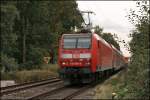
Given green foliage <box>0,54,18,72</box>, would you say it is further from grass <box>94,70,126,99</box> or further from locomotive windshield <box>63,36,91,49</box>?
grass <box>94,70,126,99</box>

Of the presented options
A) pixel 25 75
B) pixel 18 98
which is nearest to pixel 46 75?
pixel 25 75

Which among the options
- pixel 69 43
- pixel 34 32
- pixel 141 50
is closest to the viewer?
pixel 141 50

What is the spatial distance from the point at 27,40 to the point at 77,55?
28.9 meters

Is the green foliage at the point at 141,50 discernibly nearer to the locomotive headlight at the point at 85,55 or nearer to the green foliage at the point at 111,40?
the green foliage at the point at 111,40

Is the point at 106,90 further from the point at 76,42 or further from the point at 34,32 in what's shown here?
the point at 34,32

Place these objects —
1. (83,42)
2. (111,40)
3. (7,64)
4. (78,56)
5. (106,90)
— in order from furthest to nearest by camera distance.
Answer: (7,64)
(111,40)
(83,42)
(78,56)
(106,90)

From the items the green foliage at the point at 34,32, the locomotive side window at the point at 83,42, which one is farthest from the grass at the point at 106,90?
the green foliage at the point at 34,32

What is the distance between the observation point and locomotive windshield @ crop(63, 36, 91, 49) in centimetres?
2796

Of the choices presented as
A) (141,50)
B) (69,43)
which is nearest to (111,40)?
(69,43)

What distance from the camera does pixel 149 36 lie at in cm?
932

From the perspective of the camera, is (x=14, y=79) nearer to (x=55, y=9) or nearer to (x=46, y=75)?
(x=46, y=75)

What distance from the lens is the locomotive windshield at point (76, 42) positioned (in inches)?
1101

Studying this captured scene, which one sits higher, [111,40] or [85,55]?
[111,40]

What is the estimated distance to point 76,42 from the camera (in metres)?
28.1
